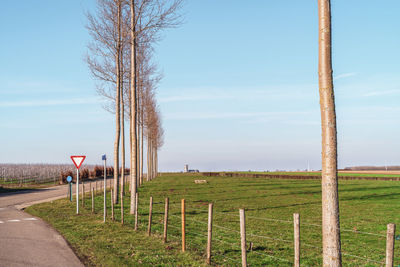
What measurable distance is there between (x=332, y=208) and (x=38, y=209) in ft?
65.0

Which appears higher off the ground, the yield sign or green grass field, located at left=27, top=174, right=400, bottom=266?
the yield sign

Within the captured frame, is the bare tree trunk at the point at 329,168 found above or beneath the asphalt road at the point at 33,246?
above

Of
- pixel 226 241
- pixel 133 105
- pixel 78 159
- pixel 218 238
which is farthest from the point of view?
pixel 78 159

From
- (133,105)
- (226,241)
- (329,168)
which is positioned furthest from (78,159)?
(329,168)

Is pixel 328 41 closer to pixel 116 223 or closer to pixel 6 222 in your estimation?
pixel 116 223

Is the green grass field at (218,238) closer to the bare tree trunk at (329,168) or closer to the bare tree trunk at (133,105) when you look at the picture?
the bare tree trunk at (329,168)

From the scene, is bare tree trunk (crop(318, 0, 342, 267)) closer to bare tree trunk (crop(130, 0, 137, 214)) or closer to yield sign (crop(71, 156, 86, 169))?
bare tree trunk (crop(130, 0, 137, 214))

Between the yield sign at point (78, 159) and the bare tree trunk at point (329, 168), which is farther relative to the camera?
the yield sign at point (78, 159)

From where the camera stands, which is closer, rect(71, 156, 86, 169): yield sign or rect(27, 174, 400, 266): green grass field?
rect(27, 174, 400, 266): green grass field

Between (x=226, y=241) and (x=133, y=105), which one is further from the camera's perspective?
(x=133, y=105)

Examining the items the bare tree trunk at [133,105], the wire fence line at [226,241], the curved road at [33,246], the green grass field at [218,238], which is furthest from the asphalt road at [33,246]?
the bare tree trunk at [133,105]

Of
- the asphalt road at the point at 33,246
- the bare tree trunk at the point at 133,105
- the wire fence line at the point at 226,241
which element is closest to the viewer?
the asphalt road at the point at 33,246

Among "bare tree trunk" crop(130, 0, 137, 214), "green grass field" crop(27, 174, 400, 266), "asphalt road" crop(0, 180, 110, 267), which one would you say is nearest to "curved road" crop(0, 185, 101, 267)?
"asphalt road" crop(0, 180, 110, 267)

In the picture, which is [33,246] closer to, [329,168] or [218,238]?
[218,238]
